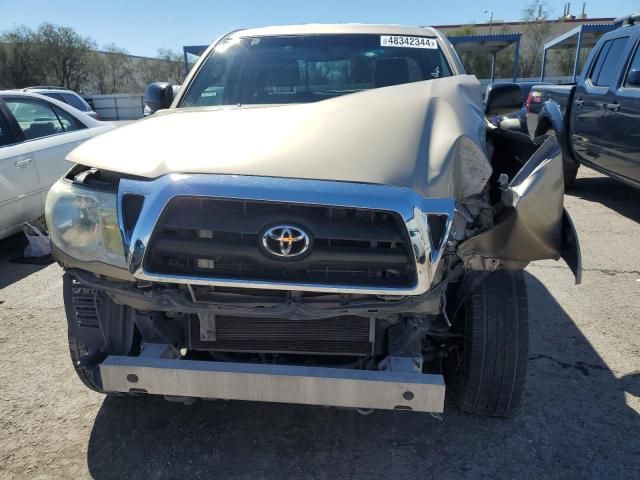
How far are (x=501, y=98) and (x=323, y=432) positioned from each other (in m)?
2.28

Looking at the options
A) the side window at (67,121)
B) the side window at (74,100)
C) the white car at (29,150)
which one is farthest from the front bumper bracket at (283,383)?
the side window at (74,100)

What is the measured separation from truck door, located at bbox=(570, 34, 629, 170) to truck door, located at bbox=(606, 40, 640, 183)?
0.10 metres

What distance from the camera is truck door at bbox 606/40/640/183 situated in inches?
217

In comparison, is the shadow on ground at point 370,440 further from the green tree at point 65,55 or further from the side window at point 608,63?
the green tree at point 65,55

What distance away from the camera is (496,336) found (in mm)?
2338

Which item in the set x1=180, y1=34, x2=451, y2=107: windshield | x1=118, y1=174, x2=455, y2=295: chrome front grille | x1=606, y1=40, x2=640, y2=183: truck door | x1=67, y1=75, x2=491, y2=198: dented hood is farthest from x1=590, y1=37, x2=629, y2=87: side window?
x1=118, y1=174, x2=455, y2=295: chrome front grille

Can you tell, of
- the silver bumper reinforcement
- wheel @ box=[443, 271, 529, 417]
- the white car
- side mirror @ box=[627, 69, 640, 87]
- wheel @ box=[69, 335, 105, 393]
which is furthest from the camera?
side mirror @ box=[627, 69, 640, 87]

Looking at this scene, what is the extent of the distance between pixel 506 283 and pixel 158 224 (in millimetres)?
1497

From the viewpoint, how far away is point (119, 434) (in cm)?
259

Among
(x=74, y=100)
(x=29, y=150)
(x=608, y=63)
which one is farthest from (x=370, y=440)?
(x=74, y=100)

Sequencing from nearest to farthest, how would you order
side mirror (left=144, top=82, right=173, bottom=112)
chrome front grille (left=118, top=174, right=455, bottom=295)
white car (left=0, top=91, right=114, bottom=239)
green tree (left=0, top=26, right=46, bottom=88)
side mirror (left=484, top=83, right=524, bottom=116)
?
chrome front grille (left=118, top=174, right=455, bottom=295), side mirror (left=484, top=83, right=524, bottom=116), side mirror (left=144, top=82, right=173, bottom=112), white car (left=0, top=91, right=114, bottom=239), green tree (left=0, top=26, right=46, bottom=88)

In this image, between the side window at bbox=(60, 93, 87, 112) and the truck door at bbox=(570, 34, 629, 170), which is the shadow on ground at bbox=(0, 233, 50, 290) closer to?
the truck door at bbox=(570, 34, 629, 170)

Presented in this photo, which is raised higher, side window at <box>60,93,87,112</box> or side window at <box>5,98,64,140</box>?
side window at <box>5,98,64,140</box>

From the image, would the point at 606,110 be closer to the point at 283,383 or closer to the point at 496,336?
the point at 496,336
